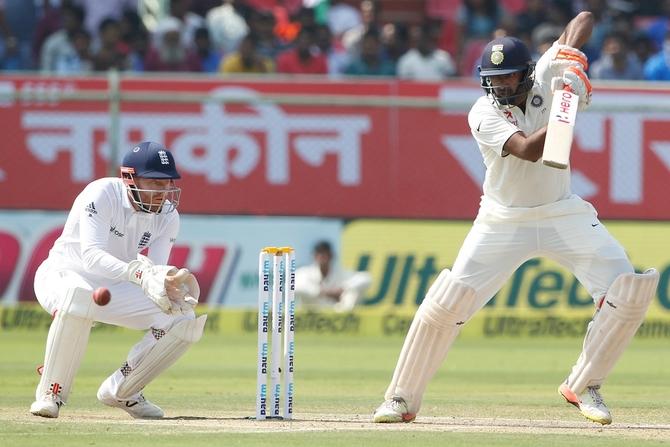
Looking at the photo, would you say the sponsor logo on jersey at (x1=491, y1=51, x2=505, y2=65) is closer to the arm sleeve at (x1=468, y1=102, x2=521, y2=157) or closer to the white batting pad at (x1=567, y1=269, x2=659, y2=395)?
the arm sleeve at (x1=468, y1=102, x2=521, y2=157)

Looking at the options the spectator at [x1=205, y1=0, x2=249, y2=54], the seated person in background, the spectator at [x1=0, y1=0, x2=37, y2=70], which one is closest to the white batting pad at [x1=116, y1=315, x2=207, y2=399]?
the seated person in background

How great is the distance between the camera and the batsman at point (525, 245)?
7230 millimetres

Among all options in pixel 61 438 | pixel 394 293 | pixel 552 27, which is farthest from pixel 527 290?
pixel 61 438

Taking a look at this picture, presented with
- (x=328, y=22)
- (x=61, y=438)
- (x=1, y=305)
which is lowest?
(x=1, y=305)

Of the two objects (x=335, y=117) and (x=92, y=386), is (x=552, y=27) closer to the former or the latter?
(x=335, y=117)

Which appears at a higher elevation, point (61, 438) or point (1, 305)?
point (61, 438)

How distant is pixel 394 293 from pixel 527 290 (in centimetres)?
125

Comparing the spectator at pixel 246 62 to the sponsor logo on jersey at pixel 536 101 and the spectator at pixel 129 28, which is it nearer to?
the spectator at pixel 129 28

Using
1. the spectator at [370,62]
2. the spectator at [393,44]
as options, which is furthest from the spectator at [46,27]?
the spectator at [393,44]

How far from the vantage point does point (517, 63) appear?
23.7 ft

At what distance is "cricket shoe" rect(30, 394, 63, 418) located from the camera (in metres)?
7.50

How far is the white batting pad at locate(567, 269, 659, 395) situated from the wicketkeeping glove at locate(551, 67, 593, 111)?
3.06 ft

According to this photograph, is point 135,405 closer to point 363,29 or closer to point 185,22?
point 363,29

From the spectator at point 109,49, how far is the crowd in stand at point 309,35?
0.01 metres
